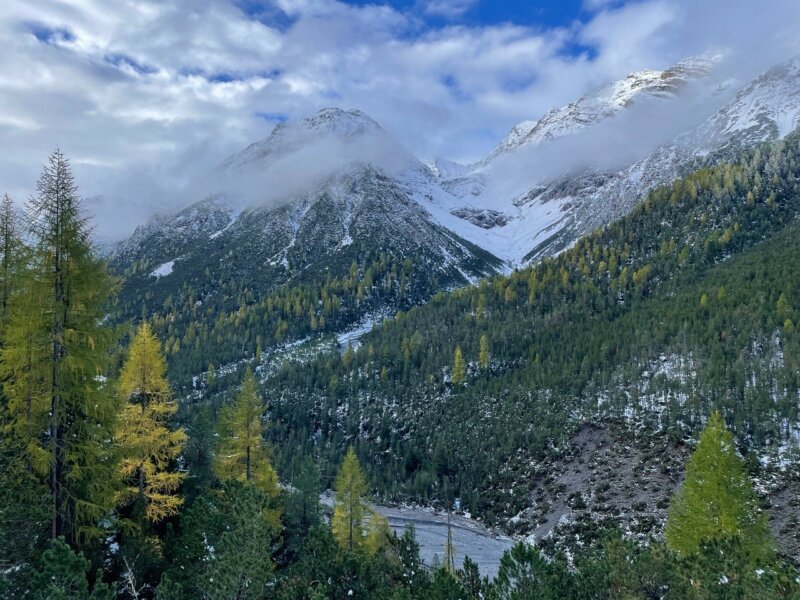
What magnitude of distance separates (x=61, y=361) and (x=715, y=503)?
3115cm

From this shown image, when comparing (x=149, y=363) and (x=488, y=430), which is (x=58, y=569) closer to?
(x=149, y=363)

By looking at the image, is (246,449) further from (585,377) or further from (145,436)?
(585,377)

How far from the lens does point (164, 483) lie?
23.1m

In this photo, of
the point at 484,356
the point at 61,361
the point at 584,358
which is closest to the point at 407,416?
the point at 484,356

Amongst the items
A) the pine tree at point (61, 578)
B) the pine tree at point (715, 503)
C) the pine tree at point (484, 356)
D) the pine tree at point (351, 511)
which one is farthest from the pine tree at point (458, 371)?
the pine tree at point (61, 578)

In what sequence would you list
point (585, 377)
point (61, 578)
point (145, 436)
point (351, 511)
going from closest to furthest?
point (61, 578) < point (145, 436) < point (351, 511) < point (585, 377)

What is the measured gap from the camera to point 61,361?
16109mm

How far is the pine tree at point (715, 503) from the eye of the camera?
27766 mm

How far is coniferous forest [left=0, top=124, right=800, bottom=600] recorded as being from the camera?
52.9 ft

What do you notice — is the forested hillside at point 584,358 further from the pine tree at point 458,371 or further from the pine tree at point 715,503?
the pine tree at point 715,503

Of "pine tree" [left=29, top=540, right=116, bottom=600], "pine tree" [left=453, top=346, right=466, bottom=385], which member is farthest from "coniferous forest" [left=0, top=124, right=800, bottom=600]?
Result: "pine tree" [left=453, top=346, right=466, bottom=385]

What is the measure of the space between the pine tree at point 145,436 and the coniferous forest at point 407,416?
126 millimetres

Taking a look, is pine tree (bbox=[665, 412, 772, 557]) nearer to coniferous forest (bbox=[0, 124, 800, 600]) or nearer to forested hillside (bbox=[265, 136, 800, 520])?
coniferous forest (bbox=[0, 124, 800, 600])

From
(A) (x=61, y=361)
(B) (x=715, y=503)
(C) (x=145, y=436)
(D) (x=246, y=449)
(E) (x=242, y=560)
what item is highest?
(A) (x=61, y=361)
